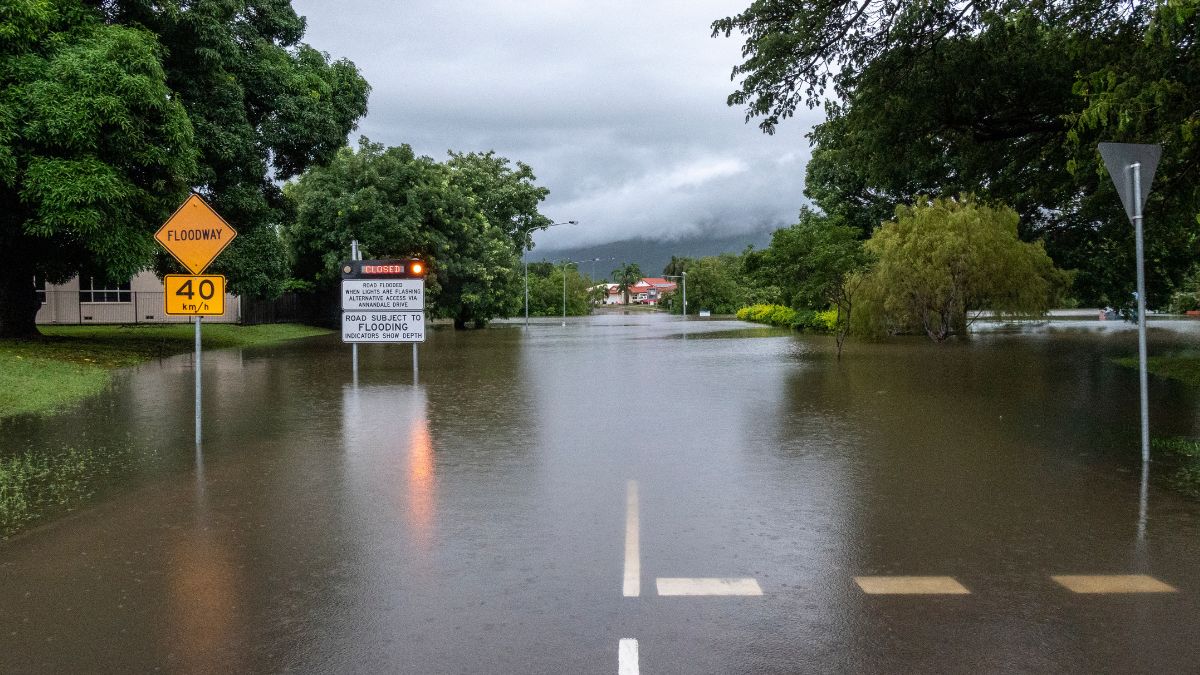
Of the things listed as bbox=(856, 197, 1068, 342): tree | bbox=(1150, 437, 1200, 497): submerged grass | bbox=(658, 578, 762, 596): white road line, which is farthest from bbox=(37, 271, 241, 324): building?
bbox=(658, 578, 762, 596): white road line

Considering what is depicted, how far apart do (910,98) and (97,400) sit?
13615 mm

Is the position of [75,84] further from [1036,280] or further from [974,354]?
[1036,280]

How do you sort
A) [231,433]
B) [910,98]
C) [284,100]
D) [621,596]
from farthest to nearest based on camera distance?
[284,100], [910,98], [231,433], [621,596]

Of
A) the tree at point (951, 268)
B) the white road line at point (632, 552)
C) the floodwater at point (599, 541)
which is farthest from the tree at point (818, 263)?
the white road line at point (632, 552)

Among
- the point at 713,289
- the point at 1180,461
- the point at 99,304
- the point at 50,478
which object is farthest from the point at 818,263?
the point at 713,289

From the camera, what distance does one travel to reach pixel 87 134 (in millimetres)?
18406

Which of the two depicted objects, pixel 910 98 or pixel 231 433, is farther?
pixel 910 98

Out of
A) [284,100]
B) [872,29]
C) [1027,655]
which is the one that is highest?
[284,100]

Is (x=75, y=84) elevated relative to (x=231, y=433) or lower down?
elevated

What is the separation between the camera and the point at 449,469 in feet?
28.0

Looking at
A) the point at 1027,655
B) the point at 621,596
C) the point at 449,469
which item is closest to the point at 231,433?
the point at 449,469

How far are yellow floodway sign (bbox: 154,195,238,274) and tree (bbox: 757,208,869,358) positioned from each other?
2041 centimetres

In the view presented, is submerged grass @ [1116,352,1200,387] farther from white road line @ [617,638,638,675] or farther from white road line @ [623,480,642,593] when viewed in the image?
white road line @ [617,638,638,675]

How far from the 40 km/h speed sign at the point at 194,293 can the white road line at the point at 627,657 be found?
7703mm
